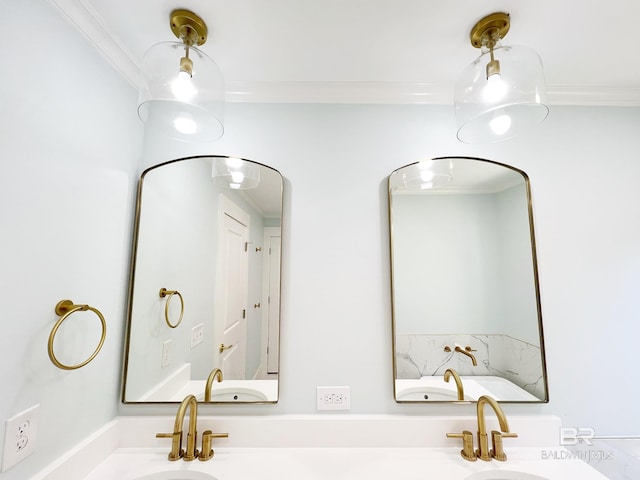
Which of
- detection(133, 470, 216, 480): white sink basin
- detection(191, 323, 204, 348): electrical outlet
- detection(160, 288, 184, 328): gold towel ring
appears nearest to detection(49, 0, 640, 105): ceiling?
detection(160, 288, 184, 328): gold towel ring

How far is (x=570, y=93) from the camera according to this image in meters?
1.33

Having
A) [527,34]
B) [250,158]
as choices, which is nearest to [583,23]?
[527,34]

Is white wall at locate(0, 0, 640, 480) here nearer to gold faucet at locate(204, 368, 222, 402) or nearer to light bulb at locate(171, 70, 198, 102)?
gold faucet at locate(204, 368, 222, 402)

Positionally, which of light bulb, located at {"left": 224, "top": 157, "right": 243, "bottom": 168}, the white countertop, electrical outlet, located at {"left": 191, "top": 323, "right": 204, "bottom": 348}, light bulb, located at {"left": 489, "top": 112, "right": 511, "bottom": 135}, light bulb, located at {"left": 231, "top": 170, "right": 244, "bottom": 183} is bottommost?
the white countertop

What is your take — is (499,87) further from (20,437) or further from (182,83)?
(20,437)

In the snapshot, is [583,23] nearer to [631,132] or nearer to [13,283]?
[631,132]

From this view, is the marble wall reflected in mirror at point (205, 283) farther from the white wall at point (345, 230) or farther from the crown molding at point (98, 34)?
the crown molding at point (98, 34)

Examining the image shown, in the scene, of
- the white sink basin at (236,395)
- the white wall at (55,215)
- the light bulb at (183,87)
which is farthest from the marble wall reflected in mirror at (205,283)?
the light bulb at (183,87)

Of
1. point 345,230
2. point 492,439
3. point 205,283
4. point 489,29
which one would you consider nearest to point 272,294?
point 205,283

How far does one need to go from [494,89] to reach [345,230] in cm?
74

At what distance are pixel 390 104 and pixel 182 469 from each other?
5.62 feet

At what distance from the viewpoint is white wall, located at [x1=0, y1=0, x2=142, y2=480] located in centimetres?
73

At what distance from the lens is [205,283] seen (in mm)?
1257

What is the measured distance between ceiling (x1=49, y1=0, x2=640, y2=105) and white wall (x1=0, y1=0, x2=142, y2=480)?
192mm
